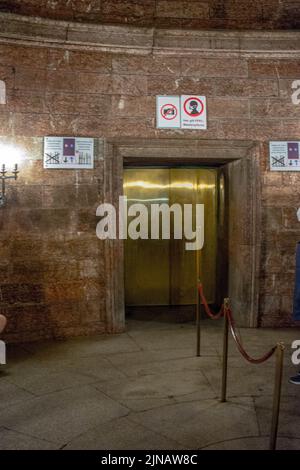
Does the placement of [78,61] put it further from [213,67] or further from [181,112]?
[213,67]

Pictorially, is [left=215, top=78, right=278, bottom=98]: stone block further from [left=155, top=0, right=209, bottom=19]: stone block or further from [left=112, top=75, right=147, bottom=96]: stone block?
[left=112, top=75, right=147, bottom=96]: stone block

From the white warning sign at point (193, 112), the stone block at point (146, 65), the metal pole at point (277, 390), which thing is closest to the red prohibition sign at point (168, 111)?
the white warning sign at point (193, 112)

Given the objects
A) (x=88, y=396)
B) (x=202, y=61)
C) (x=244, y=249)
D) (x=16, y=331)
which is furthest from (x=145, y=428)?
(x=202, y=61)

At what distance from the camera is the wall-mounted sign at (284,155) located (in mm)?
6777

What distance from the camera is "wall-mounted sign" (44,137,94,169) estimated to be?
20.6 ft

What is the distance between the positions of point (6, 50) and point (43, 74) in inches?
22.7

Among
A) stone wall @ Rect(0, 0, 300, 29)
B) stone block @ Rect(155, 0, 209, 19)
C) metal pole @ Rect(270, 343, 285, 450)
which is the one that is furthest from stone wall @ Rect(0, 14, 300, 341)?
metal pole @ Rect(270, 343, 285, 450)

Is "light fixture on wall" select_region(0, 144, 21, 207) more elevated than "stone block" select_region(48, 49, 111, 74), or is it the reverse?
"stone block" select_region(48, 49, 111, 74)

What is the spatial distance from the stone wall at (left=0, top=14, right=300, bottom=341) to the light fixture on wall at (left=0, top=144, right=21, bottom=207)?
0.39ft

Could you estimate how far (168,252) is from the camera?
8.52m

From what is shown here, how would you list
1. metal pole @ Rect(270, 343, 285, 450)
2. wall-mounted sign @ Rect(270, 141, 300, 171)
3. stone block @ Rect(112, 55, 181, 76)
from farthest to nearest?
wall-mounted sign @ Rect(270, 141, 300, 171) → stone block @ Rect(112, 55, 181, 76) → metal pole @ Rect(270, 343, 285, 450)

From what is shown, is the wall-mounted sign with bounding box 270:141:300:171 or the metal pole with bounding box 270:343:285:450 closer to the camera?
the metal pole with bounding box 270:343:285:450

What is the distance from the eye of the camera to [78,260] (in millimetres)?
6426

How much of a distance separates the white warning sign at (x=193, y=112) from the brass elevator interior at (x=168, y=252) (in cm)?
168
